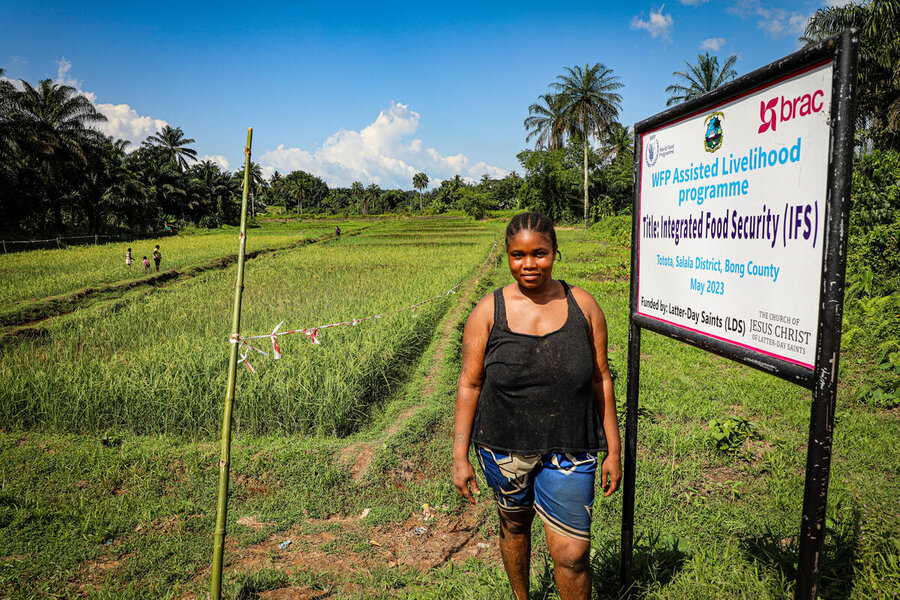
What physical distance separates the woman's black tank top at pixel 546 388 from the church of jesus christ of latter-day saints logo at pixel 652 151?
0.74 m

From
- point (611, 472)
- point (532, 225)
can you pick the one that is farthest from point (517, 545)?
point (532, 225)

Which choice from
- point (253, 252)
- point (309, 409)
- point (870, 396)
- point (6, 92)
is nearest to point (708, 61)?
point (253, 252)

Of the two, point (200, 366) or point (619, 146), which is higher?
point (619, 146)

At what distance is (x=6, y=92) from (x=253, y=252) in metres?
16.6

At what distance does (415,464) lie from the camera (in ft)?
12.5

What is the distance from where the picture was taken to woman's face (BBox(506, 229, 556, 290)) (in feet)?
5.79

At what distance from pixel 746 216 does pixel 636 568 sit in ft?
5.26

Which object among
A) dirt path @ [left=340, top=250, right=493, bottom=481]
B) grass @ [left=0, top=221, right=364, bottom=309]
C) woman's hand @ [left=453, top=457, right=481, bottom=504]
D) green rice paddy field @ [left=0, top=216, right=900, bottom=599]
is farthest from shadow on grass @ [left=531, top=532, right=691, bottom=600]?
grass @ [left=0, top=221, right=364, bottom=309]

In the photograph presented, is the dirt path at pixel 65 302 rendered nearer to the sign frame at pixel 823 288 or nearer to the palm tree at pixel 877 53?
the sign frame at pixel 823 288

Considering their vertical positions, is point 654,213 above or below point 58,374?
above

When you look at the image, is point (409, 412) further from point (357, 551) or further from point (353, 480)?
point (357, 551)

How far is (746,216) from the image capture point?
1.54m

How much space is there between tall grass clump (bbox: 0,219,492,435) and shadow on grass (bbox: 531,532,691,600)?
2667mm

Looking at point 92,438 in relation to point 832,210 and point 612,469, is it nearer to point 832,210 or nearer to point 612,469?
point 612,469
